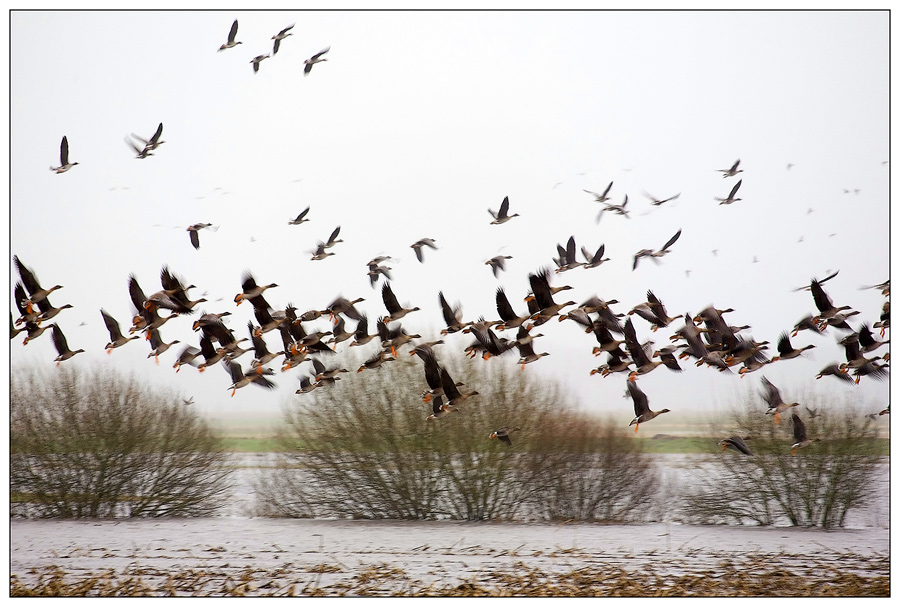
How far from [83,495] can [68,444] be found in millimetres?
1467

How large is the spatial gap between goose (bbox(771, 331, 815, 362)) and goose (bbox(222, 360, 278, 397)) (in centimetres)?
1012

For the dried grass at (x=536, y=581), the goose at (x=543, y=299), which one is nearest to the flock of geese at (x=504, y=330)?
the goose at (x=543, y=299)

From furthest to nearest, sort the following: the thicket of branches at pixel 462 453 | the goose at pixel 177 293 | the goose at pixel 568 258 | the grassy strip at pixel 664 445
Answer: the thicket of branches at pixel 462 453
the grassy strip at pixel 664 445
the goose at pixel 568 258
the goose at pixel 177 293

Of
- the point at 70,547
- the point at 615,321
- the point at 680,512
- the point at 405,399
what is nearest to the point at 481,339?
the point at 615,321

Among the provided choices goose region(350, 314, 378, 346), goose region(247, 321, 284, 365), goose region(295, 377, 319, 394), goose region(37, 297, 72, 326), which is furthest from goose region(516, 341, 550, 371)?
goose region(37, 297, 72, 326)

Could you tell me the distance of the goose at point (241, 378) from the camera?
60.2 feet

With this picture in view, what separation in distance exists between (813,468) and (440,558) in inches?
372

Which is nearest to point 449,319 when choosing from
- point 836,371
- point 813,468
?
point 836,371

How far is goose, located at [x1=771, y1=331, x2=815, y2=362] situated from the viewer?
56.5ft

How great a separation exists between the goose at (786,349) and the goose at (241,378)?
10.1 metres

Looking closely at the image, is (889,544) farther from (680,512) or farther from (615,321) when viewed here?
(615,321)

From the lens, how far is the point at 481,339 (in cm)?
1691

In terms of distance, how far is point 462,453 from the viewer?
79.3ft

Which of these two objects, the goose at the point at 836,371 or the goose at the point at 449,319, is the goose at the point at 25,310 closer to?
the goose at the point at 449,319
